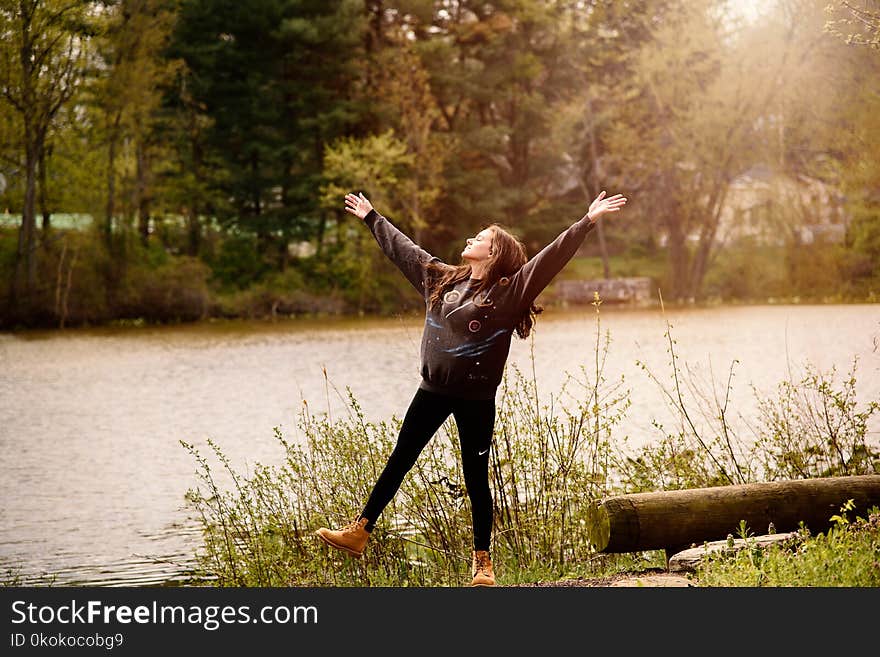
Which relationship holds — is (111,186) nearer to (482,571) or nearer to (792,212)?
(792,212)

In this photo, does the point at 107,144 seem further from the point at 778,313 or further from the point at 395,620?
the point at 395,620

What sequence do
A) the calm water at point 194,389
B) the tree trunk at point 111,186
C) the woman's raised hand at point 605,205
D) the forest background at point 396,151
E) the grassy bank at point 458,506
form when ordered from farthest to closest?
the tree trunk at point 111,186 → the forest background at point 396,151 → the calm water at point 194,389 → the grassy bank at point 458,506 → the woman's raised hand at point 605,205

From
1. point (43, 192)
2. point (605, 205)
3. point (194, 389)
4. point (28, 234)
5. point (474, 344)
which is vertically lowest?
point (194, 389)

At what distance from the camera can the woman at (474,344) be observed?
5.30m

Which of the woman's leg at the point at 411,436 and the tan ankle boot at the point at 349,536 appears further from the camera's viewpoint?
the tan ankle boot at the point at 349,536

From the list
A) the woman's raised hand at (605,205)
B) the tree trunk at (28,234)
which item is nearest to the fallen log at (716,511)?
the woman's raised hand at (605,205)

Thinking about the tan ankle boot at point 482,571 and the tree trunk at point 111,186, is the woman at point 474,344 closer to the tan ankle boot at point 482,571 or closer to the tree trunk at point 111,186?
the tan ankle boot at point 482,571

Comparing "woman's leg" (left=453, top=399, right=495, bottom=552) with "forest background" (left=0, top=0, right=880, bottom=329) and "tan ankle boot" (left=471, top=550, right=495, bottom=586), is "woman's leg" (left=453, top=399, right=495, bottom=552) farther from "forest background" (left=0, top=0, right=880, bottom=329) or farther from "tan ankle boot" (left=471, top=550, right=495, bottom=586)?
"forest background" (left=0, top=0, right=880, bottom=329)

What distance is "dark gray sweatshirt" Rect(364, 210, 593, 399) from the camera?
17.3 feet

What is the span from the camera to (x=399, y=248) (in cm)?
566

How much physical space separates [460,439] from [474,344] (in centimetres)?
40

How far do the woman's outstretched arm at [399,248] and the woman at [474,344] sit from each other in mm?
15

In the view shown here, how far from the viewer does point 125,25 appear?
30.5 m

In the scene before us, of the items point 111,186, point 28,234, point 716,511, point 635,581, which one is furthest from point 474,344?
point 111,186
